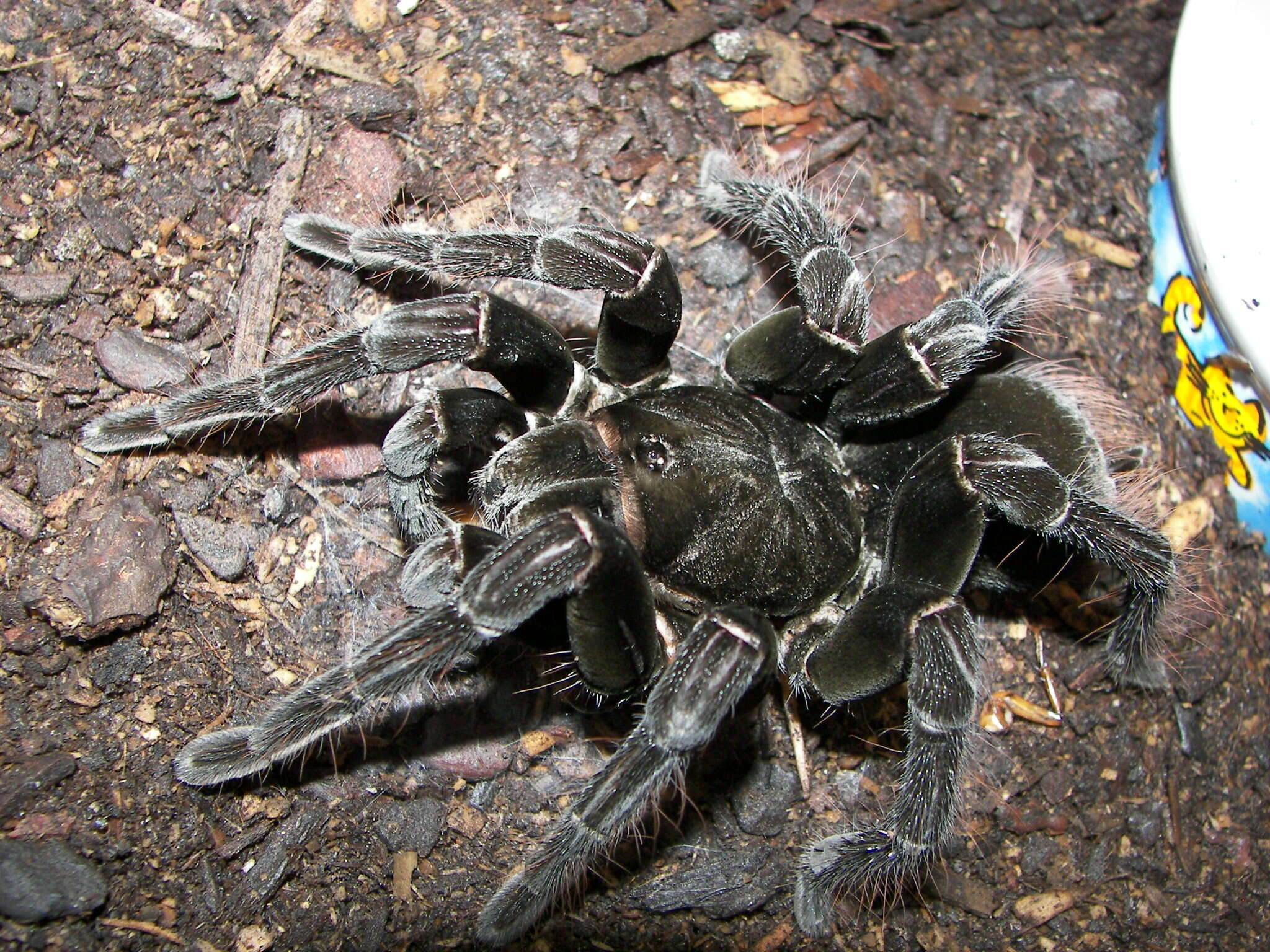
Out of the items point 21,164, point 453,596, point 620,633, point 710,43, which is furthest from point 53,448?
point 710,43

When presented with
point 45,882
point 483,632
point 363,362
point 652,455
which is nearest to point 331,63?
point 363,362

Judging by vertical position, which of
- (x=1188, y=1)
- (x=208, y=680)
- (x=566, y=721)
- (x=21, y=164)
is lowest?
(x=566, y=721)

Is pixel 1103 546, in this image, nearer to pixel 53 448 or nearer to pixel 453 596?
pixel 453 596

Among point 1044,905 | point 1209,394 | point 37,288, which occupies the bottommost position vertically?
point 1044,905

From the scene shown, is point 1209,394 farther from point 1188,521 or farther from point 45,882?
point 45,882

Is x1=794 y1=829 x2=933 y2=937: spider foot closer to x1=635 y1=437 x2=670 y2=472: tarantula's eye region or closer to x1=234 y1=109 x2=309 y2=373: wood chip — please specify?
x1=635 y1=437 x2=670 y2=472: tarantula's eye region

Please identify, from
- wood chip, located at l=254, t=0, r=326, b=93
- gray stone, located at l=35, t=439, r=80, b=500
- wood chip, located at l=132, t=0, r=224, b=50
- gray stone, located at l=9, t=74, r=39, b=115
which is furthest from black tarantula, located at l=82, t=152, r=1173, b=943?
gray stone, located at l=9, t=74, r=39, b=115

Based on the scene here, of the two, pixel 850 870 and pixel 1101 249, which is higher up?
pixel 1101 249
